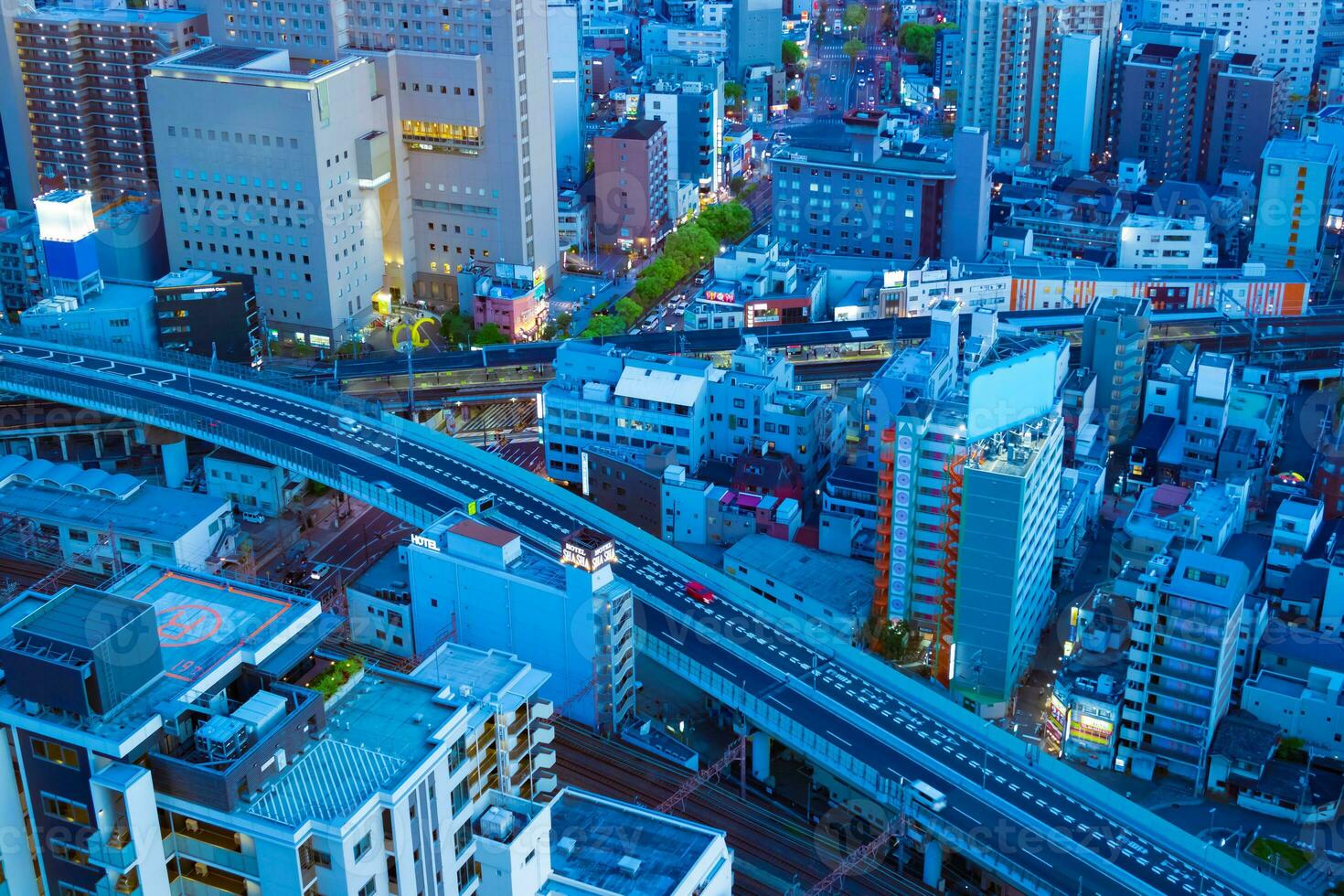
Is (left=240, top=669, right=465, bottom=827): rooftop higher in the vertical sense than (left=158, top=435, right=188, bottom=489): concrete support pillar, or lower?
higher

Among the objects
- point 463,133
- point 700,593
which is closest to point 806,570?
point 700,593

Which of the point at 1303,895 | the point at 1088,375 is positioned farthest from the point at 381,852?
the point at 1088,375

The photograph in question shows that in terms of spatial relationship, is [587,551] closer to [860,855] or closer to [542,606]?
[542,606]

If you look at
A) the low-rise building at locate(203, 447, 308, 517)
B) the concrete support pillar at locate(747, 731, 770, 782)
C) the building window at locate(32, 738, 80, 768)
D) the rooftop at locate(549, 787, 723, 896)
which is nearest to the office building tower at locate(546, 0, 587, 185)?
the low-rise building at locate(203, 447, 308, 517)

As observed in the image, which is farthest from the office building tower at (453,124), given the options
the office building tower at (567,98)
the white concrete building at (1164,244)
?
the white concrete building at (1164,244)

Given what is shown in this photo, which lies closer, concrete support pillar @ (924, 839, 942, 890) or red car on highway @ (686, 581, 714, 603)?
concrete support pillar @ (924, 839, 942, 890)

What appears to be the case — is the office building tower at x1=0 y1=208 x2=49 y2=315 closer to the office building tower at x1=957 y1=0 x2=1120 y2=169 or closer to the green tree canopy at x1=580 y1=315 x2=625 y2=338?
the green tree canopy at x1=580 y1=315 x2=625 y2=338

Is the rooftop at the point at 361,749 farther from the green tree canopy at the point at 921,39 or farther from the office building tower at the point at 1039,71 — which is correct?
the green tree canopy at the point at 921,39
